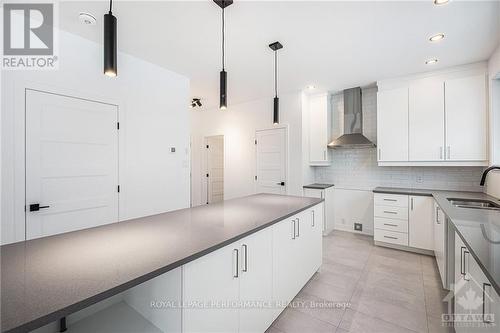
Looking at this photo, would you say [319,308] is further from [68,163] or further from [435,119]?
[435,119]

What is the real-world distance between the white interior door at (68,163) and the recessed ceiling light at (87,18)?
81cm

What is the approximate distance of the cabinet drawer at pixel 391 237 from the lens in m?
3.44

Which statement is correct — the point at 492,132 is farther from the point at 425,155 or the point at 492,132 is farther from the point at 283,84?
the point at 283,84

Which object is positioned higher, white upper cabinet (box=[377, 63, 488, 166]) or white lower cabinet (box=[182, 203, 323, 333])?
white upper cabinet (box=[377, 63, 488, 166])

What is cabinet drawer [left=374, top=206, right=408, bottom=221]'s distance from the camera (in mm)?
3430

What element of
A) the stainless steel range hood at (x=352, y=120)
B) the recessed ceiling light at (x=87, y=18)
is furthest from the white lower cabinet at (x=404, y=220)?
the recessed ceiling light at (x=87, y=18)

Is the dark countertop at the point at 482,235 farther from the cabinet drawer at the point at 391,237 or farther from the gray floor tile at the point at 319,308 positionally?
the cabinet drawer at the point at 391,237

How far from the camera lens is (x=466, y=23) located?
224cm

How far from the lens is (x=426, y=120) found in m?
3.43

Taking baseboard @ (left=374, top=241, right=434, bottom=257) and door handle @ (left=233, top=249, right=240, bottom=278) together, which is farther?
baseboard @ (left=374, top=241, right=434, bottom=257)

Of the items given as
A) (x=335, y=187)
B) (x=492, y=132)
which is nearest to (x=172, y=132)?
(x=335, y=187)

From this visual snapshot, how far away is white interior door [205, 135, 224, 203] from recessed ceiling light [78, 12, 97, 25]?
380 cm

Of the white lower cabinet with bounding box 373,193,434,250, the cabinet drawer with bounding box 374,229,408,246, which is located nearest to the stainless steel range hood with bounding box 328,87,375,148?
the white lower cabinet with bounding box 373,193,434,250

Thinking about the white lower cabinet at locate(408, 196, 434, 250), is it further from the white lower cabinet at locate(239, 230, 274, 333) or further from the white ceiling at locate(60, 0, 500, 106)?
the white lower cabinet at locate(239, 230, 274, 333)
